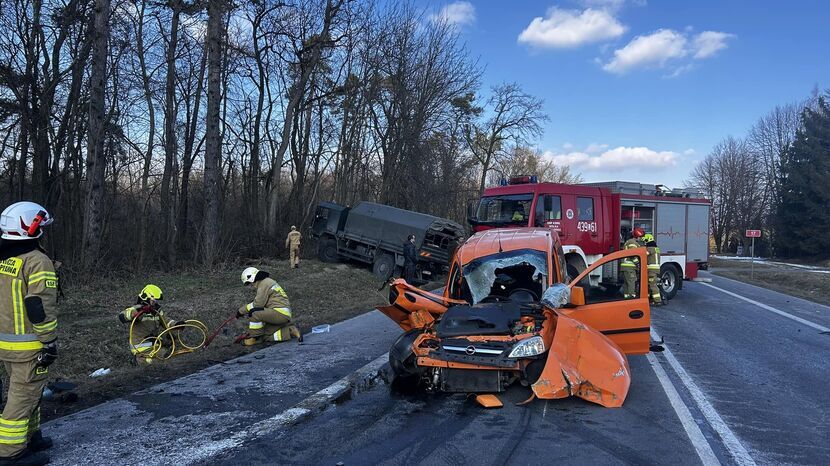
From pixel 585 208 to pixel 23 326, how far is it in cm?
1158

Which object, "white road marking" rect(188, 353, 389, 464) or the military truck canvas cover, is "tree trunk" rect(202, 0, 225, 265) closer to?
the military truck canvas cover

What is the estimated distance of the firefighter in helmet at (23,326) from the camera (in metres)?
3.97

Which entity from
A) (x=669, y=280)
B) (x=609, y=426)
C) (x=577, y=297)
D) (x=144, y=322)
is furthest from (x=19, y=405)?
(x=669, y=280)

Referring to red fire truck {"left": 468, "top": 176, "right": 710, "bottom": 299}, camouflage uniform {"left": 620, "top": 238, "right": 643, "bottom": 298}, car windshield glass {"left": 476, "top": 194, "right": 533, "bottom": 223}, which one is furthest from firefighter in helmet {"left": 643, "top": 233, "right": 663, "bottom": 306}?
car windshield glass {"left": 476, "top": 194, "right": 533, "bottom": 223}

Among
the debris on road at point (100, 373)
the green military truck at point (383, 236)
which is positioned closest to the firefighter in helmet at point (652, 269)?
the green military truck at point (383, 236)

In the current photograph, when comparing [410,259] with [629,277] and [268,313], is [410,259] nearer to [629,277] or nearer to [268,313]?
[629,277]

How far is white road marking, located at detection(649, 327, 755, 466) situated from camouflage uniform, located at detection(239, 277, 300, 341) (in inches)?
225

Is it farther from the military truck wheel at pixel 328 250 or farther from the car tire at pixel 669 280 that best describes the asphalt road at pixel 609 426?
the military truck wheel at pixel 328 250

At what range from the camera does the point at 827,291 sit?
813 inches

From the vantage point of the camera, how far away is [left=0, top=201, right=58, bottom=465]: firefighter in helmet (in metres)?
3.97

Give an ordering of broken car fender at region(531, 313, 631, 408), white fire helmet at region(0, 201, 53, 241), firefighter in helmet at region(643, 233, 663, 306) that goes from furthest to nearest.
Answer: firefighter in helmet at region(643, 233, 663, 306), broken car fender at region(531, 313, 631, 408), white fire helmet at region(0, 201, 53, 241)

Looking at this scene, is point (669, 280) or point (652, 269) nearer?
point (652, 269)

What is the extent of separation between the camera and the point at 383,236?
20.6 meters

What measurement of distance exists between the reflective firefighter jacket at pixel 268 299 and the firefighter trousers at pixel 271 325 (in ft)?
0.15
